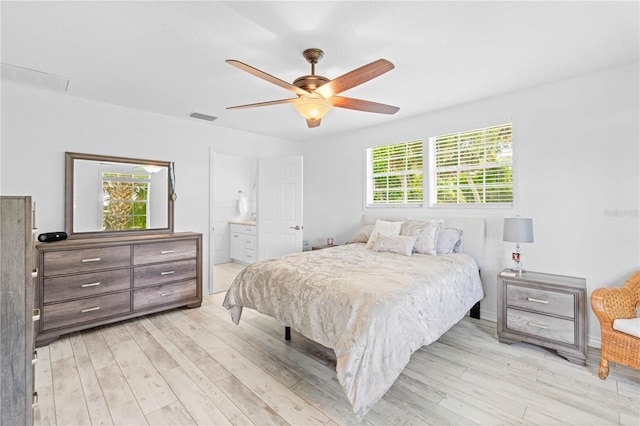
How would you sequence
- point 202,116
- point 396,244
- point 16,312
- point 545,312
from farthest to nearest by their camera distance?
point 202,116, point 396,244, point 545,312, point 16,312

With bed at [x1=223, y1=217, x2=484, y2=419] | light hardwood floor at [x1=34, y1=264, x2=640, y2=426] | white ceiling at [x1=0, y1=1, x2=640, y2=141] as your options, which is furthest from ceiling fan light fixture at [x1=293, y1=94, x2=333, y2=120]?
light hardwood floor at [x1=34, y1=264, x2=640, y2=426]

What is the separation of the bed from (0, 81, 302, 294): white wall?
83.2 inches

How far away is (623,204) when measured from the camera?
259 cm

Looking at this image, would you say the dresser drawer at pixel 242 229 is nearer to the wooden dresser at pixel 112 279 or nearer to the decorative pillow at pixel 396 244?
the wooden dresser at pixel 112 279

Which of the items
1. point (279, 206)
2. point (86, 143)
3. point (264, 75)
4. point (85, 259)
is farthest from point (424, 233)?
point (86, 143)

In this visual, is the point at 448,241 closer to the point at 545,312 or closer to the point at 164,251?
the point at 545,312

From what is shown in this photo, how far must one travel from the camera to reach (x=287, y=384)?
215 centimetres

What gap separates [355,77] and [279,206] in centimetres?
292

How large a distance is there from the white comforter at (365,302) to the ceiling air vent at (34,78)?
259cm

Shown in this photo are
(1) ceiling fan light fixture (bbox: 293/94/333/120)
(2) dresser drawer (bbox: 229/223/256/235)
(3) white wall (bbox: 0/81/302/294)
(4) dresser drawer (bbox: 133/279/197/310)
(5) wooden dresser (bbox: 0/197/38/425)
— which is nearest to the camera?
(5) wooden dresser (bbox: 0/197/38/425)

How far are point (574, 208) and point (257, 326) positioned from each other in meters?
3.42

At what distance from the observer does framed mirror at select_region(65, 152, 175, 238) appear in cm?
329

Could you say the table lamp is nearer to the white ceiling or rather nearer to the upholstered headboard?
Answer: the upholstered headboard

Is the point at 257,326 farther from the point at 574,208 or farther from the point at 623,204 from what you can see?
the point at 623,204
